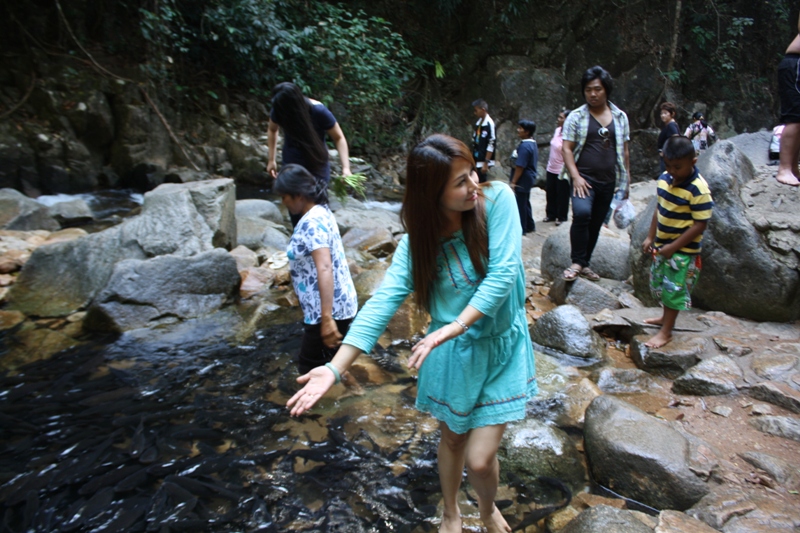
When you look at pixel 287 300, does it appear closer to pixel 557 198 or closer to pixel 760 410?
pixel 760 410

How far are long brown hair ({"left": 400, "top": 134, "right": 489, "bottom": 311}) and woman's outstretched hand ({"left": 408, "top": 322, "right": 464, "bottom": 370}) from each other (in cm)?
30

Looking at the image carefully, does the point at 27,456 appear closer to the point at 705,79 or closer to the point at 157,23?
the point at 157,23

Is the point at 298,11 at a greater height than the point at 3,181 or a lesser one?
greater

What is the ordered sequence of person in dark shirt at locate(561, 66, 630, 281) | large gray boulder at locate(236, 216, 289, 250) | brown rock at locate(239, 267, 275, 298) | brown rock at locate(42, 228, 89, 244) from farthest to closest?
1. large gray boulder at locate(236, 216, 289, 250)
2. brown rock at locate(42, 228, 89, 244)
3. brown rock at locate(239, 267, 275, 298)
4. person in dark shirt at locate(561, 66, 630, 281)

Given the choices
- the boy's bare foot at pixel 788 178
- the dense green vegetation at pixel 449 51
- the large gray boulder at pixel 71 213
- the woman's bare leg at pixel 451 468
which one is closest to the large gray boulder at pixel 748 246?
the boy's bare foot at pixel 788 178

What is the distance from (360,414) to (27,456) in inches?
80.0

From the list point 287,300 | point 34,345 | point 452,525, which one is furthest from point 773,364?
point 34,345

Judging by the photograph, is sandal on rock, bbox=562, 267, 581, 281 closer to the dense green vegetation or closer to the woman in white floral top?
the woman in white floral top

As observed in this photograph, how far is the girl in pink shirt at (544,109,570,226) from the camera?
26.0ft

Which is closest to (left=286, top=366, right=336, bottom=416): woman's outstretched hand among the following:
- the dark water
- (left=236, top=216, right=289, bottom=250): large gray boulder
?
the dark water

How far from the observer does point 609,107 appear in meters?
4.87

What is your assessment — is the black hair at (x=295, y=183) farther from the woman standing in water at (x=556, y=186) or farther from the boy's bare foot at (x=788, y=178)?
the woman standing in water at (x=556, y=186)

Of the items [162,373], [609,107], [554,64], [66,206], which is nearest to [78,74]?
[66,206]

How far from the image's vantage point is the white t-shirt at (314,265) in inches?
129
